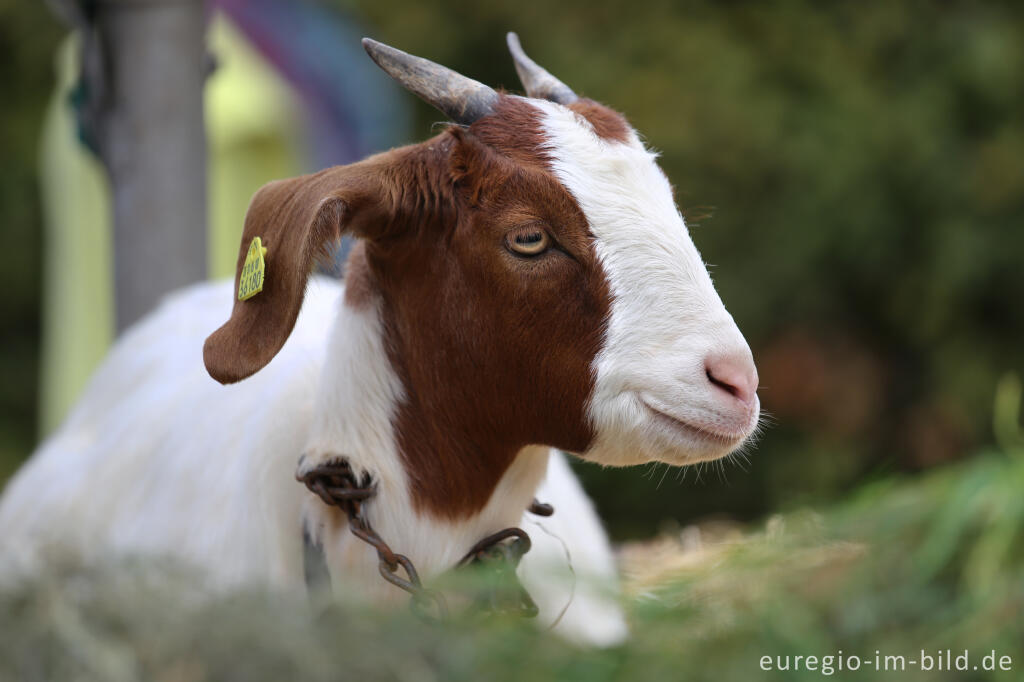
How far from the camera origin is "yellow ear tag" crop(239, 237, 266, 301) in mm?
2133

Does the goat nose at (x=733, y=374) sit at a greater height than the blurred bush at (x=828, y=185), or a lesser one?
greater

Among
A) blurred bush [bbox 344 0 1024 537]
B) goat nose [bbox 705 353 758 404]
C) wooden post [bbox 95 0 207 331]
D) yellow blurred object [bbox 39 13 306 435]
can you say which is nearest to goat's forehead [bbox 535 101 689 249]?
goat nose [bbox 705 353 758 404]

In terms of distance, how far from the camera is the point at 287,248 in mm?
2115

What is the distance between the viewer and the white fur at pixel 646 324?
6.79 ft

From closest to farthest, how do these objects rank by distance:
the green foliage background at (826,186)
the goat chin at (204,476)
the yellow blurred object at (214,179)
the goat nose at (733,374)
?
1. the goat nose at (733,374)
2. the goat chin at (204,476)
3. the yellow blurred object at (214,179)
4. the green foliage background at (826,186)

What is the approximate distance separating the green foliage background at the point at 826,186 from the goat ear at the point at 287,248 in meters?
4.97

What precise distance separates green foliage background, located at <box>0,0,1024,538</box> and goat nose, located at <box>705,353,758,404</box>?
4975 millimetres

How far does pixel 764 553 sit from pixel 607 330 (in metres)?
0.48

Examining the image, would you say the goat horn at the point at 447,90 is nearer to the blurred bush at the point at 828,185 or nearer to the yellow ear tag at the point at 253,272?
the yellow ear tag at the point at 253,272

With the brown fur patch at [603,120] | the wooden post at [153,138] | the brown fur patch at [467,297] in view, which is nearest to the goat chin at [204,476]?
the wooden post at [153,138]

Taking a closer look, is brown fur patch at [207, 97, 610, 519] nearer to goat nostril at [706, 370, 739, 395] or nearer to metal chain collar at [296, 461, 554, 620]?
metal chain collar at [296, 461, 554, 620]

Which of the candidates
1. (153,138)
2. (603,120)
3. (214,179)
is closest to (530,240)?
(603,120)

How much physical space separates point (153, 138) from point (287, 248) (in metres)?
1.77

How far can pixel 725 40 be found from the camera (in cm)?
742
